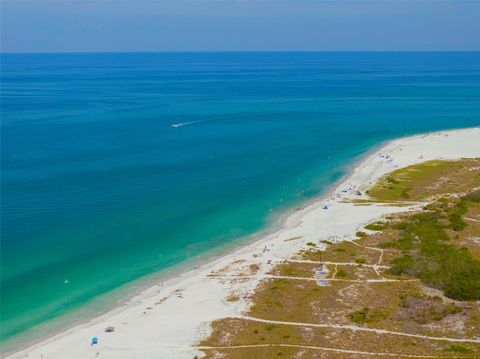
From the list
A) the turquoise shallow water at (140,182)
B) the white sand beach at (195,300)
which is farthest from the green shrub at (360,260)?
the turquoise shallow water at (140,182)

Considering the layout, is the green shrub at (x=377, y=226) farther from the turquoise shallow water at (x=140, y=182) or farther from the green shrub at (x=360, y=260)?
the turquoise shallow water at (x=140, y=182)

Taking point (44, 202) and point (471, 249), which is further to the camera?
point (44, 202)

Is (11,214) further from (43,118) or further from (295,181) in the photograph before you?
(43,118)

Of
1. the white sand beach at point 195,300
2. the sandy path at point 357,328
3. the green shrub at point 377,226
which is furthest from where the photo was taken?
the green shrub at point 377,226

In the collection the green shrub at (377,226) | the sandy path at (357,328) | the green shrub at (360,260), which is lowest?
the sandy path at (357,328)

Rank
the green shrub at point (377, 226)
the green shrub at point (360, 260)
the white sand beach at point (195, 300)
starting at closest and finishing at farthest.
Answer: the white sand beach at point (195, 300) → the green shrub at point (360, 260) → the green shrub at point (377, 226)

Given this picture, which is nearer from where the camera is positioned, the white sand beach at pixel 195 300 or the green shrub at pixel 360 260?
the white sand beach at pixel 195 300

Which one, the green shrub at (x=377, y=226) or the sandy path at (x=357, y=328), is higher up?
the green shrub at (x=377, y=226)

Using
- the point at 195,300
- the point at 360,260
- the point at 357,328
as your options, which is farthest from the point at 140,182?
the point at 357,328

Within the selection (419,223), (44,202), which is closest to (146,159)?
(44,202)
